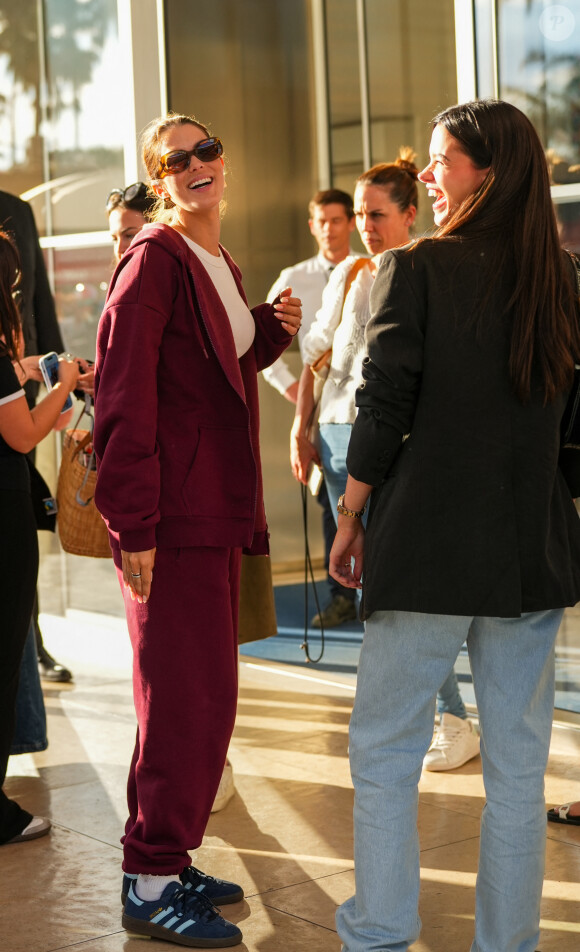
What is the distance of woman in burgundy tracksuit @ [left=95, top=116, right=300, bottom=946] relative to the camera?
263cm

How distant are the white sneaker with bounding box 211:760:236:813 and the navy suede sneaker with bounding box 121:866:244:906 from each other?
654 millimetres

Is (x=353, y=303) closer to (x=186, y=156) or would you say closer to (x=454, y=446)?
(x=186, y=156)

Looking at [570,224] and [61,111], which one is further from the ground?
[61,111]

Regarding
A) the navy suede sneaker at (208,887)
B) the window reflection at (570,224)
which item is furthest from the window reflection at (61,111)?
the navy suede sneaker at (208,887)

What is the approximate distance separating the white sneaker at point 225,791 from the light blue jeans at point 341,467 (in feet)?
2.53

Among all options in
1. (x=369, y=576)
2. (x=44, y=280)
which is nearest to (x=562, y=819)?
(x=369, y=576)

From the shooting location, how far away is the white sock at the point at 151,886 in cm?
280

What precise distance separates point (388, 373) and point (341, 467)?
1849 millimetres

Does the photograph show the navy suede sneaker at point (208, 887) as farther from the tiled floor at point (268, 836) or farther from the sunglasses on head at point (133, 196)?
the sunglasses on head at point (133, 196)

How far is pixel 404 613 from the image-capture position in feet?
7.62

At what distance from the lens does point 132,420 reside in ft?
Answer: 8.51

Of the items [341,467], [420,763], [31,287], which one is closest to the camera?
[420,763]

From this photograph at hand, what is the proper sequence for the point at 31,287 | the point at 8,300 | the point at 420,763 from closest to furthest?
the point at 420,763, the point at 8,300, the point at 31,287

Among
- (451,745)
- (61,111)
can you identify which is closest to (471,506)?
(451,745)
